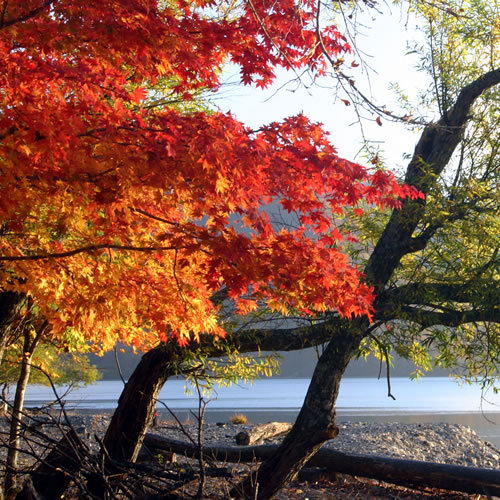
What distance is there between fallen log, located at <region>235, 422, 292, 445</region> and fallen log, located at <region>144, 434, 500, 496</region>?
434cm

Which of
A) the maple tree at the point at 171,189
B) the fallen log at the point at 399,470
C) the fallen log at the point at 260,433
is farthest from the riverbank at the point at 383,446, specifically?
the maple tree at the point at 171,189

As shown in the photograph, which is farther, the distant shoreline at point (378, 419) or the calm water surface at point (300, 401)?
the calm water surface at point (300, 401)

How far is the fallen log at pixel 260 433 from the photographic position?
1419 centimetres

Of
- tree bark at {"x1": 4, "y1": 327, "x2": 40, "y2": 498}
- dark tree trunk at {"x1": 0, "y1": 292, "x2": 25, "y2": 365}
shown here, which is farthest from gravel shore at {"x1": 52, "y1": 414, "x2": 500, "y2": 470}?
dark tree trunk at {"x1": 0, "y1": 292, "x2": 25, "y2": 365}

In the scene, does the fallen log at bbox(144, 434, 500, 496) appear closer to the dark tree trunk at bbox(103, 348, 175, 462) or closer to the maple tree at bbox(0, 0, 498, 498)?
the dark tree trunk at bbox(103, 348, 175, 462)

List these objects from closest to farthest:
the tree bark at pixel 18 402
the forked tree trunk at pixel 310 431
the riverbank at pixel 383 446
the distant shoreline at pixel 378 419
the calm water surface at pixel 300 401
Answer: the forked tree trunk at pixel 310 431 → the tree bark at pixel 18 402 → the riverbank at pixel 383 446 → the distant shoreline at pixel 378 419 → the calm water surface at pixel 300 401

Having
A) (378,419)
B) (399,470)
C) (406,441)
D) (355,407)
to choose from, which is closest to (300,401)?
(355,407)

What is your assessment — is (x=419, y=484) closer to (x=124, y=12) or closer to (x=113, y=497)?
(x=113, y=497)

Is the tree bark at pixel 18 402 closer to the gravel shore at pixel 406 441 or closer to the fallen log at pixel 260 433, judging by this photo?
the gravel shore at pixel 406 441

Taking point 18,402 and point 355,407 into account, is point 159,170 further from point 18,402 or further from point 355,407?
point 355,407

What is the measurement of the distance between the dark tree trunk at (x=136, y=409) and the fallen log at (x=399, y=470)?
33.5 inches

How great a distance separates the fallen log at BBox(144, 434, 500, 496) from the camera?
8.02m

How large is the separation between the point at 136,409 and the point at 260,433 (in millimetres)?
8216

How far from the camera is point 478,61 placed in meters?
8.98
